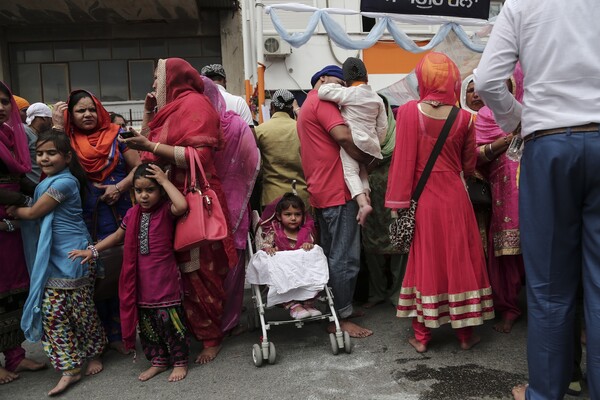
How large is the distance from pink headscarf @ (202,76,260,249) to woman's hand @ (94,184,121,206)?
2.24ft

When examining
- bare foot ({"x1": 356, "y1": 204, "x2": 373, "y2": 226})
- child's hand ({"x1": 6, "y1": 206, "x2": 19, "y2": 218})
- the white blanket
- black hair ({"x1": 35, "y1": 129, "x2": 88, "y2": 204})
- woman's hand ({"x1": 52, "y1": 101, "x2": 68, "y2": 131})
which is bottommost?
the white blanket

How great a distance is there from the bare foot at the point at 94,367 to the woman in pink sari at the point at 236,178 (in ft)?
2.69

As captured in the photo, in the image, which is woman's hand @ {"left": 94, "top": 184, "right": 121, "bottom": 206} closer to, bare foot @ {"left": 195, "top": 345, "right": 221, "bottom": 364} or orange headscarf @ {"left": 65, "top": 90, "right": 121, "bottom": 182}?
orange headscarf @ {"left": 65, "top": 90, "right": 121, "bottom": 182}

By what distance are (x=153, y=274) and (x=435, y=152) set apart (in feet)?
5.99

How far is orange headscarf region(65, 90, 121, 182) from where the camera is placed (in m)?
3.29

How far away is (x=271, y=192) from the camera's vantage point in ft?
12.9

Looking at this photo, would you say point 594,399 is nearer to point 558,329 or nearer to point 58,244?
point 558,329

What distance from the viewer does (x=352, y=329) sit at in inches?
139

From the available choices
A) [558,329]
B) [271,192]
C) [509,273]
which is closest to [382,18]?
[271,192]

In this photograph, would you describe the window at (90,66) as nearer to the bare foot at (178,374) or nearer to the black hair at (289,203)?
the black hair at (289,203)

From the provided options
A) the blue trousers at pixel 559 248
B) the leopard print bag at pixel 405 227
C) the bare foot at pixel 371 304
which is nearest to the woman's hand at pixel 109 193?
the leopard print bag at pixel 405 227

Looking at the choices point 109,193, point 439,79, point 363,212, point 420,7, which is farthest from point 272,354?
point 420,7

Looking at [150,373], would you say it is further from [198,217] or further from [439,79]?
[439,79]

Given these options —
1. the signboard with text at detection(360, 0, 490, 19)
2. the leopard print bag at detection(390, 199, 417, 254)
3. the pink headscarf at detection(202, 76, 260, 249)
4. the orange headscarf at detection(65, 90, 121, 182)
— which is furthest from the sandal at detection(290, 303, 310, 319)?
the signboard with text at detection(360, 0, 490, 19)
